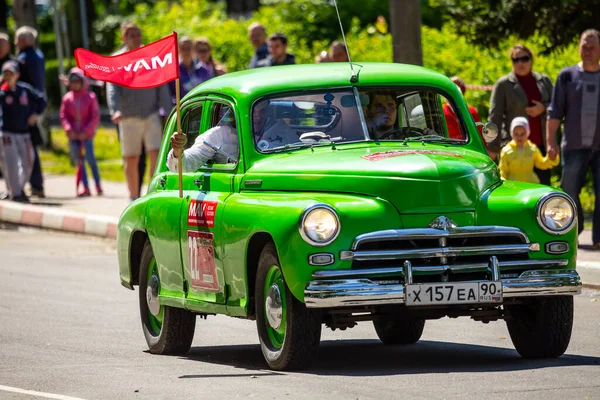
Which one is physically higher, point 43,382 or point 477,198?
point 477,198

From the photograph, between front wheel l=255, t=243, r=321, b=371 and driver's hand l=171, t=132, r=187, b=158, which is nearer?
front wheel l=255, t=243, r=321, b=371

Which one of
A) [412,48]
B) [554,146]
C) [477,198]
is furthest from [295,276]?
[412,48]

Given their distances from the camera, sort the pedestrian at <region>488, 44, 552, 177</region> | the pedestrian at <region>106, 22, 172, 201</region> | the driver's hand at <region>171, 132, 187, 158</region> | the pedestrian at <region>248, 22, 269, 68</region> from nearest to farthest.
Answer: the driver's hand at <region>171, 132, 187, 158</region>
the pedestrian at <region>488, 44, 552, 177</region>
the pedestrian at <region>248, 22, 269, 68</region>
the pedestrian at <region>106, 22, 172, 201</region>

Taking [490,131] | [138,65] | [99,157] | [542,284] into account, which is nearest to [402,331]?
[490,131]

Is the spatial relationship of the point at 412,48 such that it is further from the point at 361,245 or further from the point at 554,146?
the point at 361,245

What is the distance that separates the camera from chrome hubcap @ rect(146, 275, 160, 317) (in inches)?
406

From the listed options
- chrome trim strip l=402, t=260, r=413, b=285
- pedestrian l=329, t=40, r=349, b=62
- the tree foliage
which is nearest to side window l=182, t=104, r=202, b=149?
chrome trim strip l=402, t=260, r=413, b=285

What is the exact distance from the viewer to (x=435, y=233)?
833 centimetres

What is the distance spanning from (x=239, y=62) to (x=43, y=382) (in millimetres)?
16437

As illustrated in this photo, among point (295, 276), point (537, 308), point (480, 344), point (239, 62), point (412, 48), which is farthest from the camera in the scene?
point (239, 62)

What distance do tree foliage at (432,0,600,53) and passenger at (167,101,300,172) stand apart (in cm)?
1016

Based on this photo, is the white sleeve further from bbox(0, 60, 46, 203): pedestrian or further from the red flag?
bbox(0, 60, 46, 203): pedestrian

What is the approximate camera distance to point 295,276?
8.23 metres

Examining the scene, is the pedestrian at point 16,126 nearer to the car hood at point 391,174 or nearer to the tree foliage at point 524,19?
the tree foliage at point 524,19
